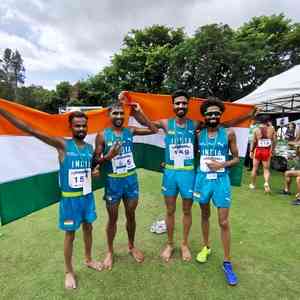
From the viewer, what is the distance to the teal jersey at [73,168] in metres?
2.31

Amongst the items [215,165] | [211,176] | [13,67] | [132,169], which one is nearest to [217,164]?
[215,165]

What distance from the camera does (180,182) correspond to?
2701 mm

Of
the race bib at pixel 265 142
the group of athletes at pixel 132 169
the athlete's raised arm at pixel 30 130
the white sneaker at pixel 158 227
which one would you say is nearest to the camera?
the athlete's raised arm at pixel 30 130

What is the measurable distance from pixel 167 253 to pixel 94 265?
833 millimetres

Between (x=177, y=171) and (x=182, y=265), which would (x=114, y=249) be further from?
(x=177, y=171)

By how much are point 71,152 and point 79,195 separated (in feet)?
1.36

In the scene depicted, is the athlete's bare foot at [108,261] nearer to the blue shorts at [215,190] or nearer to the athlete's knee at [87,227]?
the athlete's knee at [87,227]

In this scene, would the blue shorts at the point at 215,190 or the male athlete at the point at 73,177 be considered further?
the blue shorts at the point at 215,190

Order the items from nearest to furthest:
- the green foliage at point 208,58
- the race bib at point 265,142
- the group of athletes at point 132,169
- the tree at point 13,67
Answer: the group of athletes at point 132,169 < the race bib at point 265,142 < the green foliage at point 208,58 < the tree at point 13,67

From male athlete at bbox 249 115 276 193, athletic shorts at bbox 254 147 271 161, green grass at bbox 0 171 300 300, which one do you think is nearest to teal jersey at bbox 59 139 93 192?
green grass at bbox 0 171 300 300

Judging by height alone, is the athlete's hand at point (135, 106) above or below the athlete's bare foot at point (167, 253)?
above

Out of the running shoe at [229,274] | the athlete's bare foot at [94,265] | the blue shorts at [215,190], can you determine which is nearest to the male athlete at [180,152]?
the blue shorts at [215,190]

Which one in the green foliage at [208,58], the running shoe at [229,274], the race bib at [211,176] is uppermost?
the green foliage at [208,58]

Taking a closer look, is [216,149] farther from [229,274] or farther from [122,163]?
[229,274]
